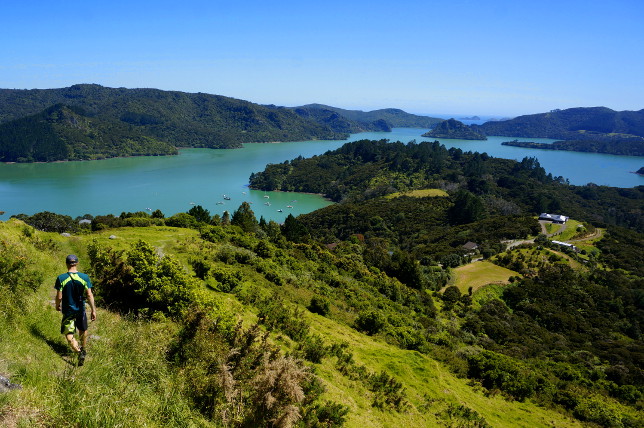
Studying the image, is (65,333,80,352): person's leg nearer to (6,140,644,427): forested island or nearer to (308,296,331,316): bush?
(6,140,644,427): forested island

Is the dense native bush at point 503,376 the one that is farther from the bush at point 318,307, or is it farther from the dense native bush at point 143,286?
the dense native bush at point 143,286

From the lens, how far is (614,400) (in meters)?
16.0

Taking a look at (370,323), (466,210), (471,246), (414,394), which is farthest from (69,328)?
(466,210)

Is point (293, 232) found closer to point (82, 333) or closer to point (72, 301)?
point (82, 333)

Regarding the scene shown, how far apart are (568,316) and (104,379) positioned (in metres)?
36.9

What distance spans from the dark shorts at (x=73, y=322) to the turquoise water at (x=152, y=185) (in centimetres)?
8146

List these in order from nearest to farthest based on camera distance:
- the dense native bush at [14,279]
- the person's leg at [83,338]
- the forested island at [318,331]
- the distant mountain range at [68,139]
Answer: the forested island at [318,331], the person's leg at [83,338], the dense native bush at [14,279], the distant mountain range at [68,139]

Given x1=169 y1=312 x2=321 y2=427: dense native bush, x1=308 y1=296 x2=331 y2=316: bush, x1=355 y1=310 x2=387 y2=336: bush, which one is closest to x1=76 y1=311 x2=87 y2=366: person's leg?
x1=169 y1=312 x2=321 y2=427: dense native bush

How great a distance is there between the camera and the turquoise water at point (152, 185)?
283 ft

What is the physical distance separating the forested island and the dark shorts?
425 mm

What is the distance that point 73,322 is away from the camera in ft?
19.4

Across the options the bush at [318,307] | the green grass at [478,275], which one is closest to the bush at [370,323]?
the bush at [318,307]

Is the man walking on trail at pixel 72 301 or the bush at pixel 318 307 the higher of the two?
the man walking on trail at pixel 72 301

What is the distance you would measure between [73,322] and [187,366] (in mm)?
1946
